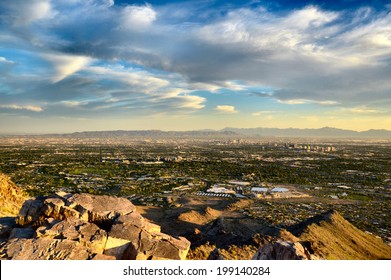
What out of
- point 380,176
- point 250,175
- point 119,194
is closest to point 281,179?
point 250,175

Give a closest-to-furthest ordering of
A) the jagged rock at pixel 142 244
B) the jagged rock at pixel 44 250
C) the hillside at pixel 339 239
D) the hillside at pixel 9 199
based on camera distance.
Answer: the jagged rock at pixel 44 250 < the jagged rock at pixel 142 244 < the hillside at pixel 339 239 < the hillside at pixel 9 199

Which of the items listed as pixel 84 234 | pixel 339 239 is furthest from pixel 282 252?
pixel 339 239

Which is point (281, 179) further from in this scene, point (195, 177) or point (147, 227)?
point (147, 227)

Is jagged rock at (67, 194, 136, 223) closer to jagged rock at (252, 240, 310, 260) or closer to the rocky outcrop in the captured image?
the rocky outcrop

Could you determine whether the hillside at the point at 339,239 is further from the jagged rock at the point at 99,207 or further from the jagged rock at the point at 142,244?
the jagged rock at the point at 99,207

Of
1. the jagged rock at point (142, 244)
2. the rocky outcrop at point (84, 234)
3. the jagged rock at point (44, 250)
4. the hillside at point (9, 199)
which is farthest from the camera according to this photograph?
the hillside at point (9, 199)

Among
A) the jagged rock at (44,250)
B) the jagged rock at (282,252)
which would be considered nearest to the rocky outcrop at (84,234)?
the jagged rock at (44,250)
